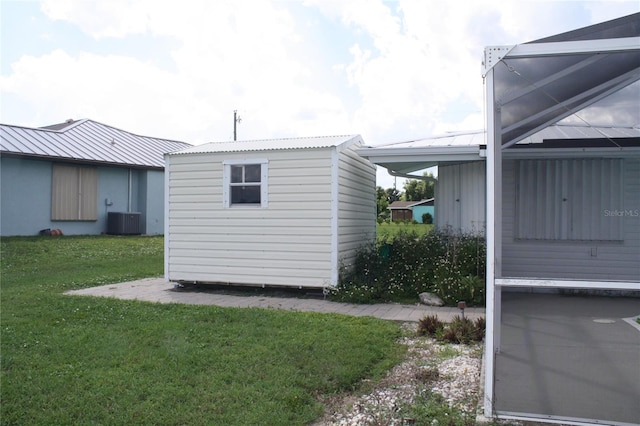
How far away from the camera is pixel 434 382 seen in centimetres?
429

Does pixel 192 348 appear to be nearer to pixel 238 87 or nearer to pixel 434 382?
pixel 434 382

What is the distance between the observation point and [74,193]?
60.1 ft

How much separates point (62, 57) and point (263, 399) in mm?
7813

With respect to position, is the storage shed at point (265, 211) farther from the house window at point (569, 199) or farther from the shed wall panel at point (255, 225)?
the house window at point (569, 199)

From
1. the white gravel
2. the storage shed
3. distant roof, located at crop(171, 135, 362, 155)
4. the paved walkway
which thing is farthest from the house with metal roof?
the white gravel

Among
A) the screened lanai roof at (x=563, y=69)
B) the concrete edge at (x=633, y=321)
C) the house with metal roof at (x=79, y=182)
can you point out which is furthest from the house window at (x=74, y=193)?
the concrete edge at (x=633, y=321)

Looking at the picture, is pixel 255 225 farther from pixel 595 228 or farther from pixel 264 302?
pixel 595 228

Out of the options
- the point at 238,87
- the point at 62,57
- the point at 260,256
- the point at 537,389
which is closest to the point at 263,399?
the point at 537,389

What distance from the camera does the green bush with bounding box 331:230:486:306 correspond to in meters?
7.71

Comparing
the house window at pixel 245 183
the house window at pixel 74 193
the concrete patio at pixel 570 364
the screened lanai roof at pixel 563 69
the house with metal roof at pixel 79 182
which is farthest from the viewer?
the house window at pixel 74 193

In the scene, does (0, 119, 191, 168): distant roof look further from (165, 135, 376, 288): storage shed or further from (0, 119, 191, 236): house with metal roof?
(165, 135, 376, 288): storage shed

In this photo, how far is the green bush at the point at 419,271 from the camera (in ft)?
25.3

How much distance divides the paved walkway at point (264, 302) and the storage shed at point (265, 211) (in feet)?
1.36

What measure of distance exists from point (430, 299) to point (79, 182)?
1499cm
